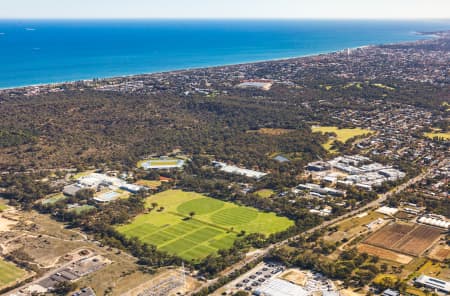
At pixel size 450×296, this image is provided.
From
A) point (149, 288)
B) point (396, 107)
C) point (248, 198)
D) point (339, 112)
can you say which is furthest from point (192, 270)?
point (396, 107)

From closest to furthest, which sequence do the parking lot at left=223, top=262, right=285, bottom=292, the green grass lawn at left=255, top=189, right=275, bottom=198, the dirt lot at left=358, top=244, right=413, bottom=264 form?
the parking lot at left=223, top=262, right=285, bottom=292 → the dirt lot at left=358, top=244, right=413, bottom=264 → the green grass lawn at left=255, top=189, right=275, bottom=198

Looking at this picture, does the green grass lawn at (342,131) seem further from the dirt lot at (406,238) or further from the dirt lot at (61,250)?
the dirt lot at (61,250)

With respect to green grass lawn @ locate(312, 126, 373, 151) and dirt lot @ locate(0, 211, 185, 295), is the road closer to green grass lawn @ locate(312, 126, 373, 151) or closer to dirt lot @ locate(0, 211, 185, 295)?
dirt lot @ locate(0, 211, 185, 295)

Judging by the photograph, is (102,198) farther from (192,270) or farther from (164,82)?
(164,82)

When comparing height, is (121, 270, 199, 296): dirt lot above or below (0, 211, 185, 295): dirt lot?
below

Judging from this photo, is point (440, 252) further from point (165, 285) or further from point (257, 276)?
point (165, 285)

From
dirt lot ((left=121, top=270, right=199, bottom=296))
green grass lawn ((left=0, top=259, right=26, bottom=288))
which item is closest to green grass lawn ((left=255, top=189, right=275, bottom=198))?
dirt lot ((left=121, top=270, right=199, bottom=296))

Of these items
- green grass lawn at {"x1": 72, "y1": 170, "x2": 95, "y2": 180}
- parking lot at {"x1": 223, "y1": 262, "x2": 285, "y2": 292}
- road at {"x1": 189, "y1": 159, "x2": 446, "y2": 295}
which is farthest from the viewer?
green grass lawn at {"x1": 72, "y1": 170, "x2": 95, "y2": 180}
